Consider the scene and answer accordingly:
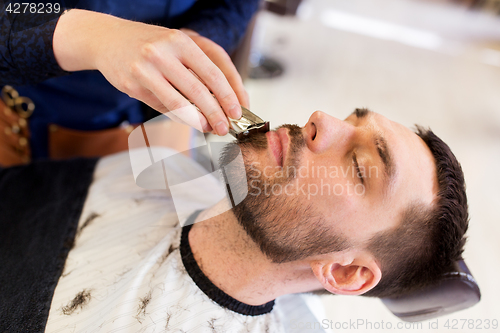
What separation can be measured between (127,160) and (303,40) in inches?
117

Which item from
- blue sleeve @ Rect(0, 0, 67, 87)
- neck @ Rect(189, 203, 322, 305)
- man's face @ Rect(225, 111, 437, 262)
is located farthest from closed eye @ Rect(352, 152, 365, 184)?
blue sleeve @ Rect(0, 0, 67, 87)

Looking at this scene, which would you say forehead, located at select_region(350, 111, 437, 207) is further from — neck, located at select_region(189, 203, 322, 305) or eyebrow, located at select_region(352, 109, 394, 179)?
neck, located at select_region(189, 203, 322, 305)

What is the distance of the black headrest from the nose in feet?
1.76

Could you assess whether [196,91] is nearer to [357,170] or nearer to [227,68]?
[227,68]

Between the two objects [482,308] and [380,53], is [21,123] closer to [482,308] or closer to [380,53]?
[482,308]

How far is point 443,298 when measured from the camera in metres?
0.98

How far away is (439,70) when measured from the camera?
347 cm

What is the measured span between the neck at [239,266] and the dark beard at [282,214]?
3.2 inches

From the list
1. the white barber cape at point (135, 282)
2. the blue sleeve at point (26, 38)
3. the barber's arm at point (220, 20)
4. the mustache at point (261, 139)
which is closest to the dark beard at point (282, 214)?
the mustache at point (261, 139)

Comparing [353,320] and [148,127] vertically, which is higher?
[148,127]

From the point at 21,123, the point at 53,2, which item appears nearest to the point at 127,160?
the point at 21,123

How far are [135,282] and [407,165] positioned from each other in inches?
36.5

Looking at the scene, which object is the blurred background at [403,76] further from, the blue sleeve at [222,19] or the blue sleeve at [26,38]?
the blue sleeve at [26,38]

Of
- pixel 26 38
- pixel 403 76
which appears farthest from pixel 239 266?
pixel 403 76
